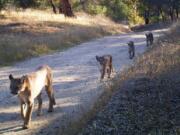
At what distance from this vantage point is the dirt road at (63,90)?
10.5 metres

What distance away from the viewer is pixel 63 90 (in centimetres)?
1433

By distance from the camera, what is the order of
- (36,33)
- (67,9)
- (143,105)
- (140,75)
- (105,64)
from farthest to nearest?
(67,9) < (36,33) < (105,64) < (140,75) < (143,105)

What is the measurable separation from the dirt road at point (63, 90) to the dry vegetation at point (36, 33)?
40.1 inches

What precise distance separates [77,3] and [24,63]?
38328mm

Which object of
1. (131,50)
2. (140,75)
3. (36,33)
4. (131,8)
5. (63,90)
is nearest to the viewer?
(140,75)

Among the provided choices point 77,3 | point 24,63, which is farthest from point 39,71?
point 77,3

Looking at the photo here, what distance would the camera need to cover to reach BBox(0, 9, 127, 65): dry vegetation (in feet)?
78.9

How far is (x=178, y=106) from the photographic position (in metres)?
9.14

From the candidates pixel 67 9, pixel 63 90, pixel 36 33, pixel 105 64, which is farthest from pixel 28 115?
pixel 67 9

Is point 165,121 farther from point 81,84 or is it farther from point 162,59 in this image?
point 81,84

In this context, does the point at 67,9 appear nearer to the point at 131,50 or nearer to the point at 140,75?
the point at 131,50

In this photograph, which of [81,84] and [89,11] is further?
[89,11]

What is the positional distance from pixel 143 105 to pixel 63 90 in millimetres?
5174

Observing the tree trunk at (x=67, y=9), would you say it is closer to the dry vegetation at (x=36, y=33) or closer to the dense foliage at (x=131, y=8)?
the dense foliage at (x=131, y=8)
